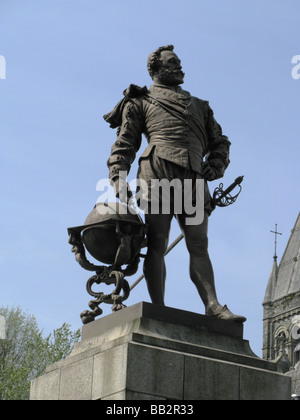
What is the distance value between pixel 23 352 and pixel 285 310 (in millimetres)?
81749

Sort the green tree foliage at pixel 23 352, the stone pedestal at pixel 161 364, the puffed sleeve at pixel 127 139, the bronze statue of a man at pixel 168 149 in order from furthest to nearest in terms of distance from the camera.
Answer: the green tree foliage at pixel 23 352 < the puffed sleeve at pixel 127 139 < the bronze statue of a man at pixel 168 149 < the stone pedestal at pixel 161 364

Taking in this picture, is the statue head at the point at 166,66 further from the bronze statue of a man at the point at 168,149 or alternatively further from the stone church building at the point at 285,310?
the stone church building at the point at 285,310

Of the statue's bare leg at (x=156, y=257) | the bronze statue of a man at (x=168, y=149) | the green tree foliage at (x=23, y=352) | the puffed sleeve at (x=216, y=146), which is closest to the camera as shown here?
the statue's bare leg at (x=156, y=257)

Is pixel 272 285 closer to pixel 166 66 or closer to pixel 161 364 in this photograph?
pixel 166 66

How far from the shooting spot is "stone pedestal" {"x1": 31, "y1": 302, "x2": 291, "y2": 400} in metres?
10.2

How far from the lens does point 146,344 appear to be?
10.4m

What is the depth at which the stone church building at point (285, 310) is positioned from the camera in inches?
4646

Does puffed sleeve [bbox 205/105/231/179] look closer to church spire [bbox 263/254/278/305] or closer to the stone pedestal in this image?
the stone pedestal

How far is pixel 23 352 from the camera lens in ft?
147

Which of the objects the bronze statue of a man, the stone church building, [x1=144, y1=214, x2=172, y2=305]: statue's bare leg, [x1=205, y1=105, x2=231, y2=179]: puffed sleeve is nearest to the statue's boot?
the bronze statue of a man

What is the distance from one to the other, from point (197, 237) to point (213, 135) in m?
1.44

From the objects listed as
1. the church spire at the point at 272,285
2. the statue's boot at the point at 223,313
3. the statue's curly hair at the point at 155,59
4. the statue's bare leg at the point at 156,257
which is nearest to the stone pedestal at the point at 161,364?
the statue's boot at the point at 223,313

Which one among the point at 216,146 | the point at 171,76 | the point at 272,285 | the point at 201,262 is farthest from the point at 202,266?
the point at 272,285

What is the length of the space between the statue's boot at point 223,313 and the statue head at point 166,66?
112 inches
